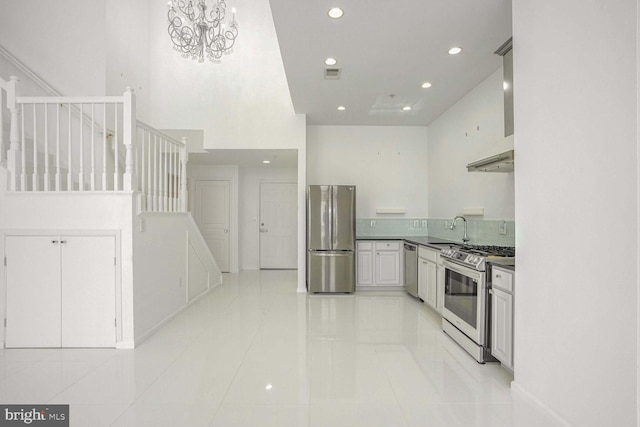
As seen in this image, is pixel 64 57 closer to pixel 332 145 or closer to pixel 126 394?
pixel 332 145

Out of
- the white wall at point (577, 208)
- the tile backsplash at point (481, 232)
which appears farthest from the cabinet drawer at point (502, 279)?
the tile backsplash at point (481, 232)

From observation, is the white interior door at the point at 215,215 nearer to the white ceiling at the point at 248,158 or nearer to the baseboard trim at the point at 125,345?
the white ceiling at the point at 248,158

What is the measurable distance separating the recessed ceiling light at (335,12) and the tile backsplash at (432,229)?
2.65m

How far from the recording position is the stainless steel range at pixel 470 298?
2742 millimetres

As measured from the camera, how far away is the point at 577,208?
5.88 ft

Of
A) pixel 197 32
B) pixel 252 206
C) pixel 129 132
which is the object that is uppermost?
pixel 197 32

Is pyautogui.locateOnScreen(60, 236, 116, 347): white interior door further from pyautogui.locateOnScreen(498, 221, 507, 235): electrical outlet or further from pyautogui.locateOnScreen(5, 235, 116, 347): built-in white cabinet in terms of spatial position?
pyautogui.locateOnScreen(498, 221, 507, 235): electrical outlet

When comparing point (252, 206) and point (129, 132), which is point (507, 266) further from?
point (252, 206)

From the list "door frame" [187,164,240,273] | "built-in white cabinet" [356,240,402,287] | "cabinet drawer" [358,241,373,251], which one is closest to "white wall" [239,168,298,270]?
"door frame" [187,164,240,273]

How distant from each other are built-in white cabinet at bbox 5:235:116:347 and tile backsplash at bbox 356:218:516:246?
3.97 metres

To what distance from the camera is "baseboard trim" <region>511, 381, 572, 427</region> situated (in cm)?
190

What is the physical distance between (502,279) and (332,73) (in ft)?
9.02

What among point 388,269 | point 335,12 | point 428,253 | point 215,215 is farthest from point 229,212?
point 335,12

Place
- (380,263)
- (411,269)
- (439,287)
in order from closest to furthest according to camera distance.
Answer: (439,287)
(411,269)
(380,263)
